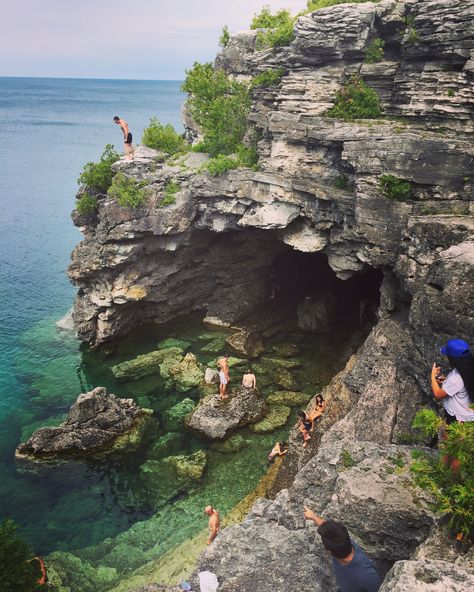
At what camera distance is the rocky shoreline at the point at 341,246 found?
28.6 ft

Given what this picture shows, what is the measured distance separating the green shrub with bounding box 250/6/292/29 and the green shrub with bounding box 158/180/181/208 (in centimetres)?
998

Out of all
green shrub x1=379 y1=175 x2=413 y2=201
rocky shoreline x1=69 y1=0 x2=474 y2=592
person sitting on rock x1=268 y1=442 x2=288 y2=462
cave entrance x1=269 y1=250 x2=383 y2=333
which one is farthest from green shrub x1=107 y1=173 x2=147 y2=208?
person sitting on rock x1=268 y1=442 x2=288 y2=462

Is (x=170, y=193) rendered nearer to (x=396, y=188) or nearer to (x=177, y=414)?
(x=177, y=414)

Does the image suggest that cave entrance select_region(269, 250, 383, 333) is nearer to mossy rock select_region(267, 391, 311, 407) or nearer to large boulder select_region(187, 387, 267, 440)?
mossy rock select_region(267, 391, 311, 407)

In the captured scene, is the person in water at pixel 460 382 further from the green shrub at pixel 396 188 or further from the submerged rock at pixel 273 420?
the submerged rock at pixel 273 420

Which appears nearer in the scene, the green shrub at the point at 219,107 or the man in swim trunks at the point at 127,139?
the man in swim trunks at the point at 127,139

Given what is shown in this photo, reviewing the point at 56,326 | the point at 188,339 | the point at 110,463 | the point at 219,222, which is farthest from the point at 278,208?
the point at 56,326

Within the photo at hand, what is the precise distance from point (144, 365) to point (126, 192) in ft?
29.4

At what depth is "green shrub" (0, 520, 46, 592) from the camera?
870cm

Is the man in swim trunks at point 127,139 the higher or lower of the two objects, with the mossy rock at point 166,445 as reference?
higher

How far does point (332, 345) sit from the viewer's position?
2508 centimetres

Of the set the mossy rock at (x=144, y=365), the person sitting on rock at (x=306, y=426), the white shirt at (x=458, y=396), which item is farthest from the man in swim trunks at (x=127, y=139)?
the white shirt at (x=458, y=396)

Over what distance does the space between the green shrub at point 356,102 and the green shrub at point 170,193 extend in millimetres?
8591

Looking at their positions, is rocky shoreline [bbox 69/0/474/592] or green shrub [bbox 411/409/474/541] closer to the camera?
green shrub [bbox 411/409/474/541]
